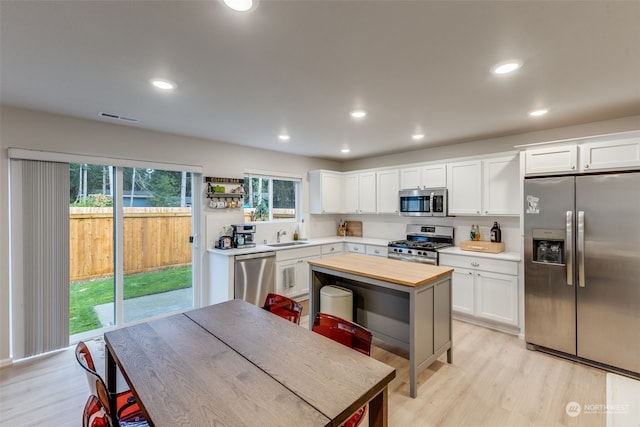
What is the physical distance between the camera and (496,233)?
384cm

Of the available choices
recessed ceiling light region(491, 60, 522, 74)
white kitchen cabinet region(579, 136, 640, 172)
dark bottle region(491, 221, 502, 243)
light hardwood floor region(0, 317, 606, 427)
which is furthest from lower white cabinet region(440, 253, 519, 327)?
recessed ceiling light region(491, 60, 522, 74)

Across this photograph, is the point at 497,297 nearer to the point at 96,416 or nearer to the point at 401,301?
the point at 401,301

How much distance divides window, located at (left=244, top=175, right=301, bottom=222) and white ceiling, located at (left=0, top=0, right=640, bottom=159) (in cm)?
168

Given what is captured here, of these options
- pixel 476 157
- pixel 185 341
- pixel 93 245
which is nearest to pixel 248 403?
pixel 185 341

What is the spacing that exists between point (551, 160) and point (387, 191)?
2.29 m

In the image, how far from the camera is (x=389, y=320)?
2.90 m

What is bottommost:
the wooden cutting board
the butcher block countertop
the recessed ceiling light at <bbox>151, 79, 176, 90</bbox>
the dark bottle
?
the butcher block countertop

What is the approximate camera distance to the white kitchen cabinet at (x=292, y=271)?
425cm

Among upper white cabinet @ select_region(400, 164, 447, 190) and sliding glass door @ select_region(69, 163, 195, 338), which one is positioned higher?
upper white cabinet @ select_region(400, 164, 447, 190)

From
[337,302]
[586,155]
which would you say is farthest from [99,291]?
[586,155]

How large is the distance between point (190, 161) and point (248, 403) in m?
3.50

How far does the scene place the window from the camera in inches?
185

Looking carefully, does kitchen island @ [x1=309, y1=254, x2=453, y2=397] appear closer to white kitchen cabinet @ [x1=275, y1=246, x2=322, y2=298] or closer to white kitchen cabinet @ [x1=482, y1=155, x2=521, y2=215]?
white kitchen cabinet @ [x1=275, y1=246, x2=322, y2=298]

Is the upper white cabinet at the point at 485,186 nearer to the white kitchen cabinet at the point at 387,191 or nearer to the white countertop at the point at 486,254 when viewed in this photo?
the white countertop at the point at 486,254
